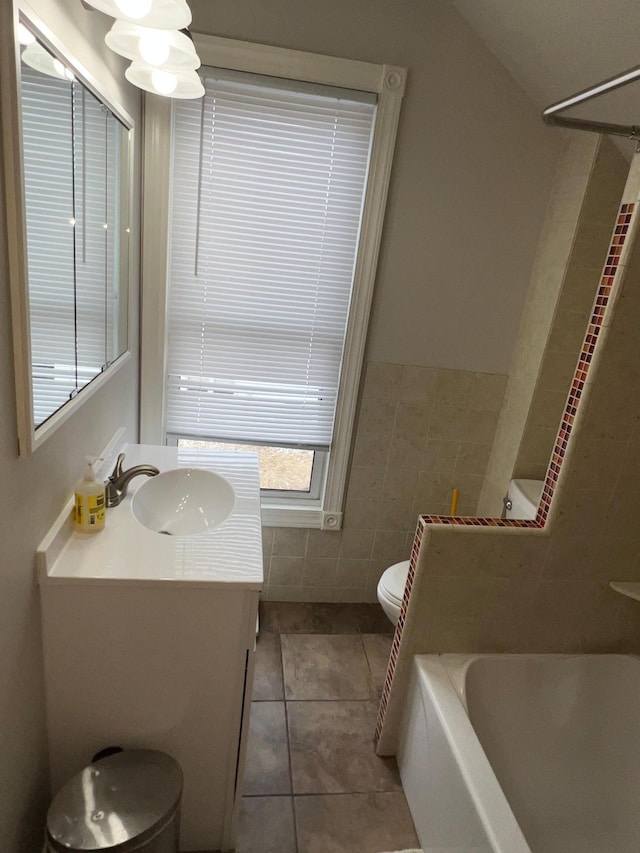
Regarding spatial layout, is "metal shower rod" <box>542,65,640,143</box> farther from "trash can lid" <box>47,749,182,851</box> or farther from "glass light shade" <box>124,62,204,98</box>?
"trash can lid" <box>47,749,182,851</box>

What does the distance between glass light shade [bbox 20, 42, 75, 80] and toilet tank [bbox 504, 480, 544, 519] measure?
6.46 feet

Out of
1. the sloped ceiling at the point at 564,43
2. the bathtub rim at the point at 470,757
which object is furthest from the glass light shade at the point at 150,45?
the bathtub rim at the point at 470,757

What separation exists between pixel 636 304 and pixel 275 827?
5.90ft

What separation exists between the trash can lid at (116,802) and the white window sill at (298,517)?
1.20 m

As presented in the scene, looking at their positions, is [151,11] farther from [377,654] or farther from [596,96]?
[377,654]

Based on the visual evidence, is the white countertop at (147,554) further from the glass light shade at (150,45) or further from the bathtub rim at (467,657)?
the glass light shade at (150,45)

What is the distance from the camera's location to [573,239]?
1989 mm

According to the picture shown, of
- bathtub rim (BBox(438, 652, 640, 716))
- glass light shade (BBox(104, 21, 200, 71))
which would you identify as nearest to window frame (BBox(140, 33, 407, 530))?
glass light shade (BBox(104, 21, 200, 71))

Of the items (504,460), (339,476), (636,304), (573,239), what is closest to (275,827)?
(339,476)

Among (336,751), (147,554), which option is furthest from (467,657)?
(147,554)

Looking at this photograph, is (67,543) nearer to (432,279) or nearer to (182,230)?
(182,230)

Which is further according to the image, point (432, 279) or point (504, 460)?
point (504, 460)

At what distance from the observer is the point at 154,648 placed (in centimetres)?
127

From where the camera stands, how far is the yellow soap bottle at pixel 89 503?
4.23ft
